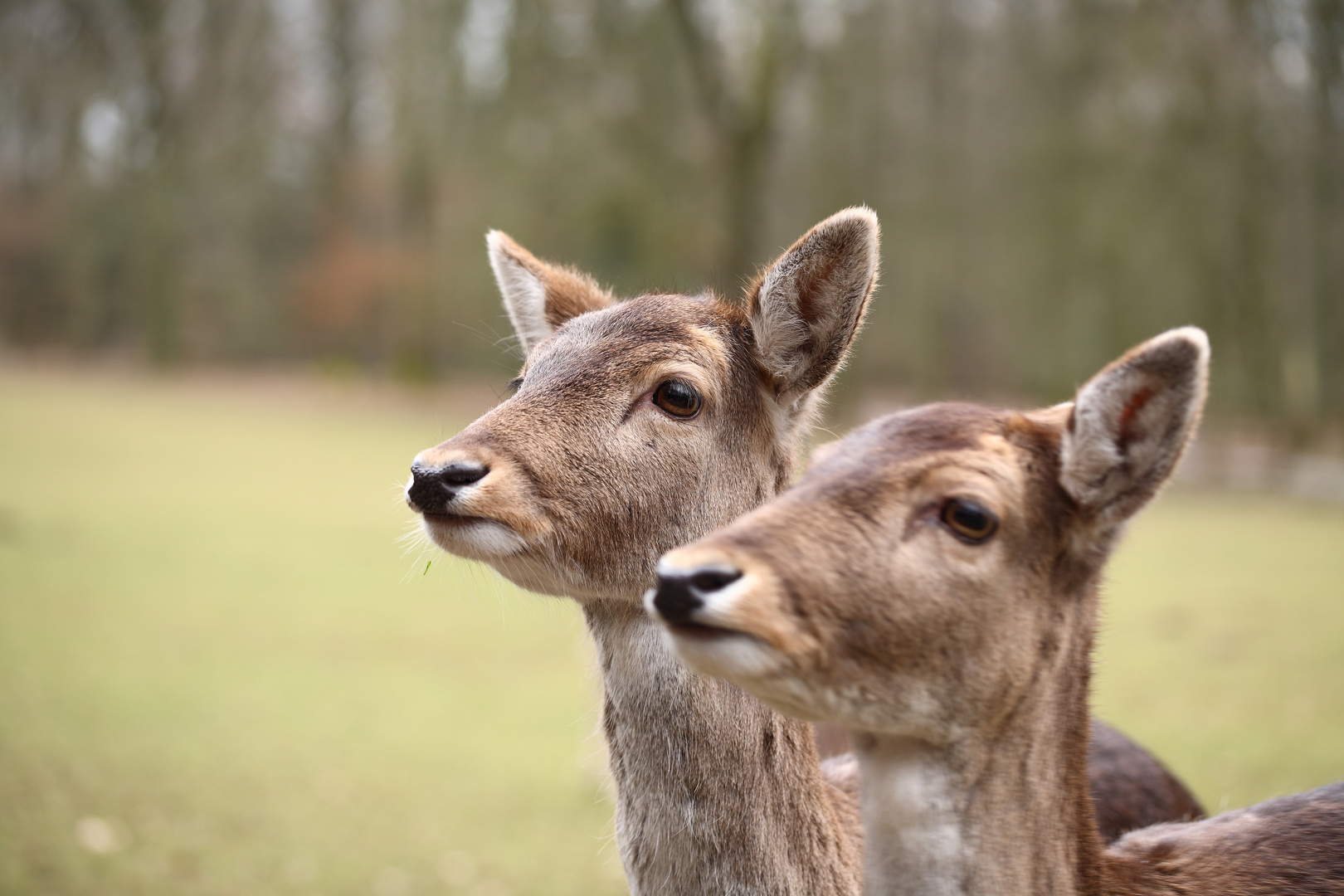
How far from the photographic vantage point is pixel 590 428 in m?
2.56

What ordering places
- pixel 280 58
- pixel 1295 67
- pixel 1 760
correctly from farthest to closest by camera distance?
pixel 280 58 < pixel 1295 67 < pixel 1 760

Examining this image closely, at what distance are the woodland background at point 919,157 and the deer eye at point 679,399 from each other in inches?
372

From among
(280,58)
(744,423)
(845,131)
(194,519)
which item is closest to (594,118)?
(845,131)

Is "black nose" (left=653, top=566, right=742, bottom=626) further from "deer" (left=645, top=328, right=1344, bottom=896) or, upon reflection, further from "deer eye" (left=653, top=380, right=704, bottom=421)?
"deer eye" (left=653, top=380, right=704, bottom=421)

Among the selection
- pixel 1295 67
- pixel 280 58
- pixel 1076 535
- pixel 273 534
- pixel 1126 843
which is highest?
pixel 280 58

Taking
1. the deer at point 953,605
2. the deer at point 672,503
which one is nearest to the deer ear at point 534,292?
the deer at point 672,503

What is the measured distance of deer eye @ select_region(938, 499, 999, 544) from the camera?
199 centimetres

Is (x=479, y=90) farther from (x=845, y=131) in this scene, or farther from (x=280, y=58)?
(x=280, y=58)

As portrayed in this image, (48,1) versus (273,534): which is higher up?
(48,1)

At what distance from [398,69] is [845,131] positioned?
365 inches

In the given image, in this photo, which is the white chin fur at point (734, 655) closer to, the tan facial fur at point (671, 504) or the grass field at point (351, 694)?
the tan facial fur at point (671, 504)

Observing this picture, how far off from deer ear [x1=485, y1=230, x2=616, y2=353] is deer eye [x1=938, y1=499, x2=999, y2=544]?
4.92 feet

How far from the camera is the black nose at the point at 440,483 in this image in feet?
7.64

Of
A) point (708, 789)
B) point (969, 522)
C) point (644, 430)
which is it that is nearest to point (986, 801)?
point (969, 522)
